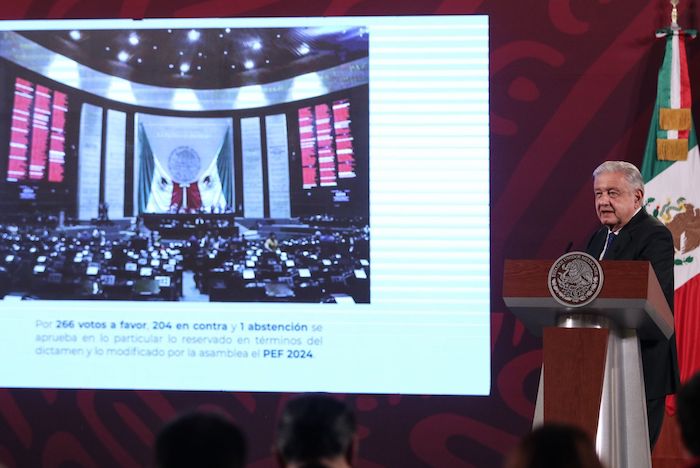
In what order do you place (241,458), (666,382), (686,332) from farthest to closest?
(686,332), (666,382), (241,458)

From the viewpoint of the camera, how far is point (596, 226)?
5.71 meters

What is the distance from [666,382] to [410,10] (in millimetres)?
2834

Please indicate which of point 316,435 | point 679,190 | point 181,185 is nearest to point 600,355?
point 316,435

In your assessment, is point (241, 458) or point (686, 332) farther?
point (686, 332)

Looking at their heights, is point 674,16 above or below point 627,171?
above

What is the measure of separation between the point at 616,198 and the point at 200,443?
8.03 ft

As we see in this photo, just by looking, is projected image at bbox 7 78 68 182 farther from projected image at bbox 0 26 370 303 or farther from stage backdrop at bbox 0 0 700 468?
stage backdrop at bbox 0 0 700 468

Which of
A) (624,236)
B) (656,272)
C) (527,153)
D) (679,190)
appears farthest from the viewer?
(527,153)

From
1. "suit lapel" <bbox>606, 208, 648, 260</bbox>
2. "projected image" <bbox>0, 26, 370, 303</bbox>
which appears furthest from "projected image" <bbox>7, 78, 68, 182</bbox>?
"suit lapel" <bbox>606, 208, 648, 260</bbox>

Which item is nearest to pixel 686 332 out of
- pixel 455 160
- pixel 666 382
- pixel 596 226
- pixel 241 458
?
pixel 596 226

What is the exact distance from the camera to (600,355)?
3.25 m

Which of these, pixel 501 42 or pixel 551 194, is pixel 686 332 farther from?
pixel 501 42

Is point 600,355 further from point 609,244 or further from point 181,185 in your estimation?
point 181,185

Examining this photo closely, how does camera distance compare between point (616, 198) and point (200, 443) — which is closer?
point (200, 443)
